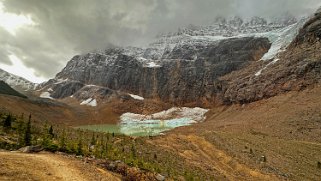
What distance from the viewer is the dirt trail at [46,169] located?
15508mm

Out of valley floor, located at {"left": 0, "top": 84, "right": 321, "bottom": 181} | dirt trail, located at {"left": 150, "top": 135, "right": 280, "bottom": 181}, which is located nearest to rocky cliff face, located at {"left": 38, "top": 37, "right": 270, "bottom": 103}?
valley floor, located at {"left": 0, "top": 84, "right": 321, "bottom": 181}

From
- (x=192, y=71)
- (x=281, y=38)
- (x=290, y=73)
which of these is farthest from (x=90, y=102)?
(x=290, y=73)

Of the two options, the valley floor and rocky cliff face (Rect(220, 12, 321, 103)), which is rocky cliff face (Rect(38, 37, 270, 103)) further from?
the valley floor

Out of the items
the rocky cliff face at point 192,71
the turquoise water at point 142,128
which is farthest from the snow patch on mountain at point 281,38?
the turquoise water at point 142,128

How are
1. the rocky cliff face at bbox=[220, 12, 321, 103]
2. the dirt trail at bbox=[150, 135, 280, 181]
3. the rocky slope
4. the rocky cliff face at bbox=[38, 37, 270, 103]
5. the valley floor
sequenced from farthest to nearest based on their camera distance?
the rocky cliff face at bbox=[38, 37, 270, 103], the rocky slope, the rocky cliff face at bbox=[220, 12, 321, 103], the dirt trail at bbox=[150, 135, 280, 181], the valley floor

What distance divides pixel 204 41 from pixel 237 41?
2964 centimetres

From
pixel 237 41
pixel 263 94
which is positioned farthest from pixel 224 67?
pixel 263 94

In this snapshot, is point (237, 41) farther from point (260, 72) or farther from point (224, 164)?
point (224, 164)

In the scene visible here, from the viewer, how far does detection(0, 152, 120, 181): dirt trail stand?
50.9 ft

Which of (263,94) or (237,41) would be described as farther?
(237,41)

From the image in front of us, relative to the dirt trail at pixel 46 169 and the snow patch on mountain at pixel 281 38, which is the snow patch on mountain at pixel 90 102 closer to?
the snow patch on mountain at pixel 281 38

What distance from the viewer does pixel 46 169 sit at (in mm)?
16844

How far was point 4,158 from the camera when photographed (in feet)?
54.6

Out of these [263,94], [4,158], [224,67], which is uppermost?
[224,67]
